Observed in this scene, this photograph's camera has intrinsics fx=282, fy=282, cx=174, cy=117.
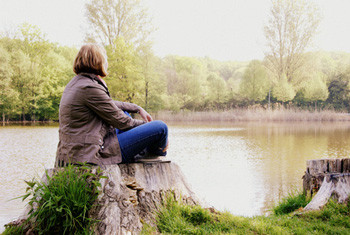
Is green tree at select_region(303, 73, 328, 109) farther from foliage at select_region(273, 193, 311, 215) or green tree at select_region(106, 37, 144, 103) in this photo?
foliage at select_region(273, 193, 311, 215)

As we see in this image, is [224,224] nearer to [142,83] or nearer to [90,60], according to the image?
[90,60]

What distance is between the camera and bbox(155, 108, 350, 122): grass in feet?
69.3

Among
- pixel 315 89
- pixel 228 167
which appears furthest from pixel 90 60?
pixel 315 89

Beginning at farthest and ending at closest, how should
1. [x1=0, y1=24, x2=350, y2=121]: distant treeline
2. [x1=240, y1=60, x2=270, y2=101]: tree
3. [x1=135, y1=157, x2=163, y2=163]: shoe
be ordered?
[x1=240, y1=60, x2=270, y2=101]: tree → [x1=0, y1=24, x2=350, y2=121]: distant treeline → [x1=135, y1=157, x2=163, y2=163]: shoe

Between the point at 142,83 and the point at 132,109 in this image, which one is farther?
the point at 142,83

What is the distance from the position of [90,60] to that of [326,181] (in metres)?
2.77

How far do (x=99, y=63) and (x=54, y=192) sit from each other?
110 cm

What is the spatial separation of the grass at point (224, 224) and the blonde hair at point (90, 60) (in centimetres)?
133

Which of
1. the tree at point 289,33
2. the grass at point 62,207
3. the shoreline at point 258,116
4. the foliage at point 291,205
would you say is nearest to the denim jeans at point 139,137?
the grass at point 62,207

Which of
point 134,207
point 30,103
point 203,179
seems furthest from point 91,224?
point 30,103

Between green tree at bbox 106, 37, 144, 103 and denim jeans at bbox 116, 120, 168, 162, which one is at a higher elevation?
green tree at bbox 106, 37, 144, 103

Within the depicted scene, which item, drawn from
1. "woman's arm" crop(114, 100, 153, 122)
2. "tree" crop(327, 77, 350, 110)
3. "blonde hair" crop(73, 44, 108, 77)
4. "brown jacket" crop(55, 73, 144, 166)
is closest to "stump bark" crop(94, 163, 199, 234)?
"brown jacket" crop(55, 73, 144, 166)

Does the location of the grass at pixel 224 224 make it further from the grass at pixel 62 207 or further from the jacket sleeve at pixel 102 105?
the jacket sleeve at pixel 102 105

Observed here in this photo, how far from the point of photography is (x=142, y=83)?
19.7 m
